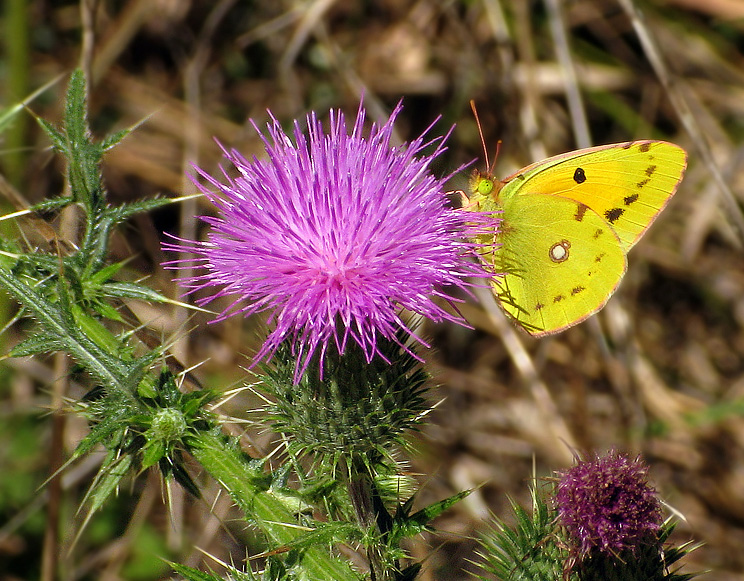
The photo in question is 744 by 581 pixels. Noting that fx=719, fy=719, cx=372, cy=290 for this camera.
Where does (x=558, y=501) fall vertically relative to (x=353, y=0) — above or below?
below

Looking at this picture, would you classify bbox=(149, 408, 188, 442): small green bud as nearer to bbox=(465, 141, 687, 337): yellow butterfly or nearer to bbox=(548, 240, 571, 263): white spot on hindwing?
bbox=(465, 141, 687, 337): yellow butterfly

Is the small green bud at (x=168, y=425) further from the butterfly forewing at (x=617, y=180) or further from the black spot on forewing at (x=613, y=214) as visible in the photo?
the black spot on forewing at (x=613, y=214)

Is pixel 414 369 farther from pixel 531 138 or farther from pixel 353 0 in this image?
pixel 353 0

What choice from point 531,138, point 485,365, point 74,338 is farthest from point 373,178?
point 485,365

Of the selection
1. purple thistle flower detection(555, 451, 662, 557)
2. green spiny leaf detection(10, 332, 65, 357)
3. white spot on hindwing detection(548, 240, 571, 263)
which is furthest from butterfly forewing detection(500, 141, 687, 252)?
green spiny leaf detection(10, 332, 65, 357)

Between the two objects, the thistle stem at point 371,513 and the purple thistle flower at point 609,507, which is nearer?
the thistle stem at point 371,513

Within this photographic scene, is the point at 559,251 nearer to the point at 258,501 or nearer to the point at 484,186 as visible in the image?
the point at 484,186

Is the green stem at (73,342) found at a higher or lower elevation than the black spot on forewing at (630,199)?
higher

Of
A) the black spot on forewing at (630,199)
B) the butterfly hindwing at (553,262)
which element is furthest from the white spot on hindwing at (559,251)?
the black spot on forewing at (630,199)
